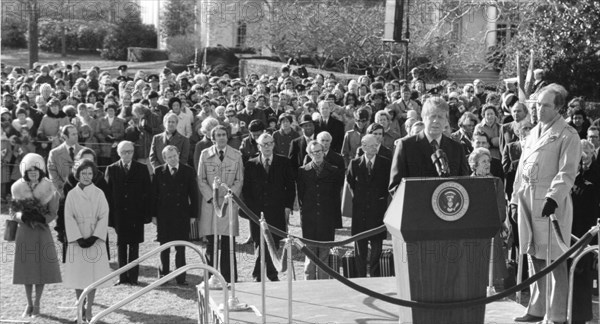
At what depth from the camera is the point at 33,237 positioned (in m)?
11.7

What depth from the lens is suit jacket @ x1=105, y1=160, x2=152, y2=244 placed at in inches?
512

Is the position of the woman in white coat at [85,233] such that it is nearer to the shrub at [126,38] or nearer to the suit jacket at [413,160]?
the suit jacket at [413,160]

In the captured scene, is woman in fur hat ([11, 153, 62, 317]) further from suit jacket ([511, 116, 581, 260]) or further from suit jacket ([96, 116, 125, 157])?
suit jacket ([96, 116, 125, 157])

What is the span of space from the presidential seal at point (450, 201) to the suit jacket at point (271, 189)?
576 centimetres

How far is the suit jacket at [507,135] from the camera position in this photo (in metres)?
14.1

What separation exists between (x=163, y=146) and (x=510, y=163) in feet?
18.3

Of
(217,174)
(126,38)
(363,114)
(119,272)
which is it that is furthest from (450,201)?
(126,38)

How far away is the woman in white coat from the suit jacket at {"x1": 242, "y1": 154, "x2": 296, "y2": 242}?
2068 mm

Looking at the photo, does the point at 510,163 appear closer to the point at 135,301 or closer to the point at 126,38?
the point at 135,301

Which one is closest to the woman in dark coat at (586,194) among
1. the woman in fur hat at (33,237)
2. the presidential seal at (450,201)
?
the presidential seal at (450,201)

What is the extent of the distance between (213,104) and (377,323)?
12.6 metres

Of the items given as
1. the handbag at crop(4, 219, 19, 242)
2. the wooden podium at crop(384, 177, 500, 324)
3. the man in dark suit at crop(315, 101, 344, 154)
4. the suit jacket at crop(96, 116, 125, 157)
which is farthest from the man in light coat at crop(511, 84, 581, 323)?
the suit jacket at crop(96, 116, 125, 157)

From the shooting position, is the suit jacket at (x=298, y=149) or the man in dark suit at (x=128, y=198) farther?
the suit jacket at (x=298, y=149)

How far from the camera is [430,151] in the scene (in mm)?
8922
